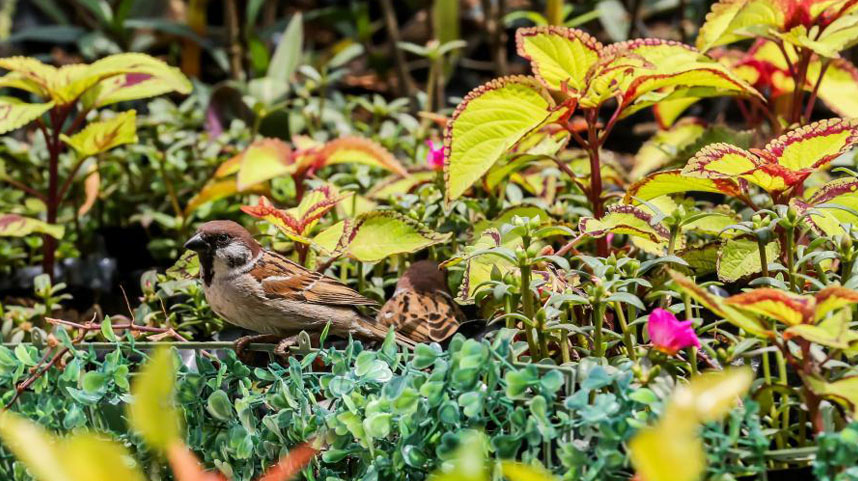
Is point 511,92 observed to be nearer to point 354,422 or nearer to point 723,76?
point 723,76

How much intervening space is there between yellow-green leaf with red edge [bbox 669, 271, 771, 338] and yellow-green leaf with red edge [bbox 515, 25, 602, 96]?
776 mm

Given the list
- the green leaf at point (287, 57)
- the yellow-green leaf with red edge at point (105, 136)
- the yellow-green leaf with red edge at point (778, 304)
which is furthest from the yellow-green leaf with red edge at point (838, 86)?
the green leaf at point (287, 57)

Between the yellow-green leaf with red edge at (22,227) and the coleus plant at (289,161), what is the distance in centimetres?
33

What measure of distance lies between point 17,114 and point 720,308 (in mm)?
1669

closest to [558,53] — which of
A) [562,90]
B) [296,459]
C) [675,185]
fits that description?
[562,90]

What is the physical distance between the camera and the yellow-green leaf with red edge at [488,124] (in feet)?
5.99

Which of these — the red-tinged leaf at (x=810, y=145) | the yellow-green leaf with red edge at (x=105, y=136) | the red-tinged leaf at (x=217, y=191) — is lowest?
the red-tinged leaf at (x=217, y=191)

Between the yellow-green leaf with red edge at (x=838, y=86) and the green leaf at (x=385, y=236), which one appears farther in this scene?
the yellow-green leaf with red edge at (x=838, y=86)

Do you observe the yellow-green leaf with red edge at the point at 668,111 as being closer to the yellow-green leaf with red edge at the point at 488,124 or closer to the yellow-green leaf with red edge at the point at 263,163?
the yellow-green leaf with red edge at the point at 488,124

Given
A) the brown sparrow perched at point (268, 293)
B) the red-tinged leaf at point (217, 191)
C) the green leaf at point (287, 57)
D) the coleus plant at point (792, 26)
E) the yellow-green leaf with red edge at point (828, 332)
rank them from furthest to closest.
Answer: the green leaf at point (287, 57) → the red-tinged leaf at point (217, 191) → the coleus plant at point (792, 26) → the brown sparrow perched at point (268, 293) → the yellow-green leaf with red edge at point (828, 332)

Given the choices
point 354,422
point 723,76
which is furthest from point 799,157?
point 354,422

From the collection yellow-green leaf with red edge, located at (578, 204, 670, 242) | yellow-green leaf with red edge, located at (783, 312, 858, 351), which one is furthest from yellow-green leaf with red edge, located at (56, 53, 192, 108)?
yellow-green leaf with red edge, located at (783, 312, 858, 351)

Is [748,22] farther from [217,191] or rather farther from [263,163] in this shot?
[217,191]

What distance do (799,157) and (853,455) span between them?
2.22 feet
